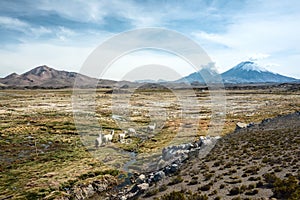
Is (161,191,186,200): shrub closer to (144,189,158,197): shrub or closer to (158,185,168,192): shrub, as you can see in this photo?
(144,189,158,197): shrub

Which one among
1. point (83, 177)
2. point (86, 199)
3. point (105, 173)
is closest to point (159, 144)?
point (105, 173)

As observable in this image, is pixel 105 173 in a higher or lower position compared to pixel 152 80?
lower

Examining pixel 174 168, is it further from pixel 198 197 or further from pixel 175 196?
pixel 198 197

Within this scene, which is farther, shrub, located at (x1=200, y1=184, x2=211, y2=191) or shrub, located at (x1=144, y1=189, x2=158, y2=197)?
shrub, located at (x1=144, y1=189, x2=158, y2=197)

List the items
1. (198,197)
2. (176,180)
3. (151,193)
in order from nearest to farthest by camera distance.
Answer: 1. (198,197)
2. (151,193)
3. (176,180)

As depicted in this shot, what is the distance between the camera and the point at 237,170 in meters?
23.5

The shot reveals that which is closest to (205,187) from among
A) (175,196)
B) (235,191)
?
(235,191)

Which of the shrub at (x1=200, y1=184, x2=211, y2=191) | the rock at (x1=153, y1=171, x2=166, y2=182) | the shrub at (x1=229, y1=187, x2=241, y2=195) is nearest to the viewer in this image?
the shrub at (x1=229, y1=187, x2=241, y2=195)

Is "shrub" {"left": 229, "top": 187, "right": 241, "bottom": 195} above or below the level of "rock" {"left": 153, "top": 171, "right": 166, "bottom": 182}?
above

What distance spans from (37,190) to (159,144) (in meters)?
21.9

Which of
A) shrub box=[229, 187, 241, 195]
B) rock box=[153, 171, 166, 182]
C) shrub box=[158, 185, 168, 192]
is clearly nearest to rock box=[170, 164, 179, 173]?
rock box=[153, 171, 166, 182]

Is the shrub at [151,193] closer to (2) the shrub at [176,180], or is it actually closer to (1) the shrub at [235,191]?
(2) the shrub at [176,180]

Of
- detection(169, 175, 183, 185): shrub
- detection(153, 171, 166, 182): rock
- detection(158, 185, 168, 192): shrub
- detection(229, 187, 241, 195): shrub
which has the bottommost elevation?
detection(153, 171, 166, 182): rock

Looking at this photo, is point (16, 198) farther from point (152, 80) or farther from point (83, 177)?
point (152, 80)
